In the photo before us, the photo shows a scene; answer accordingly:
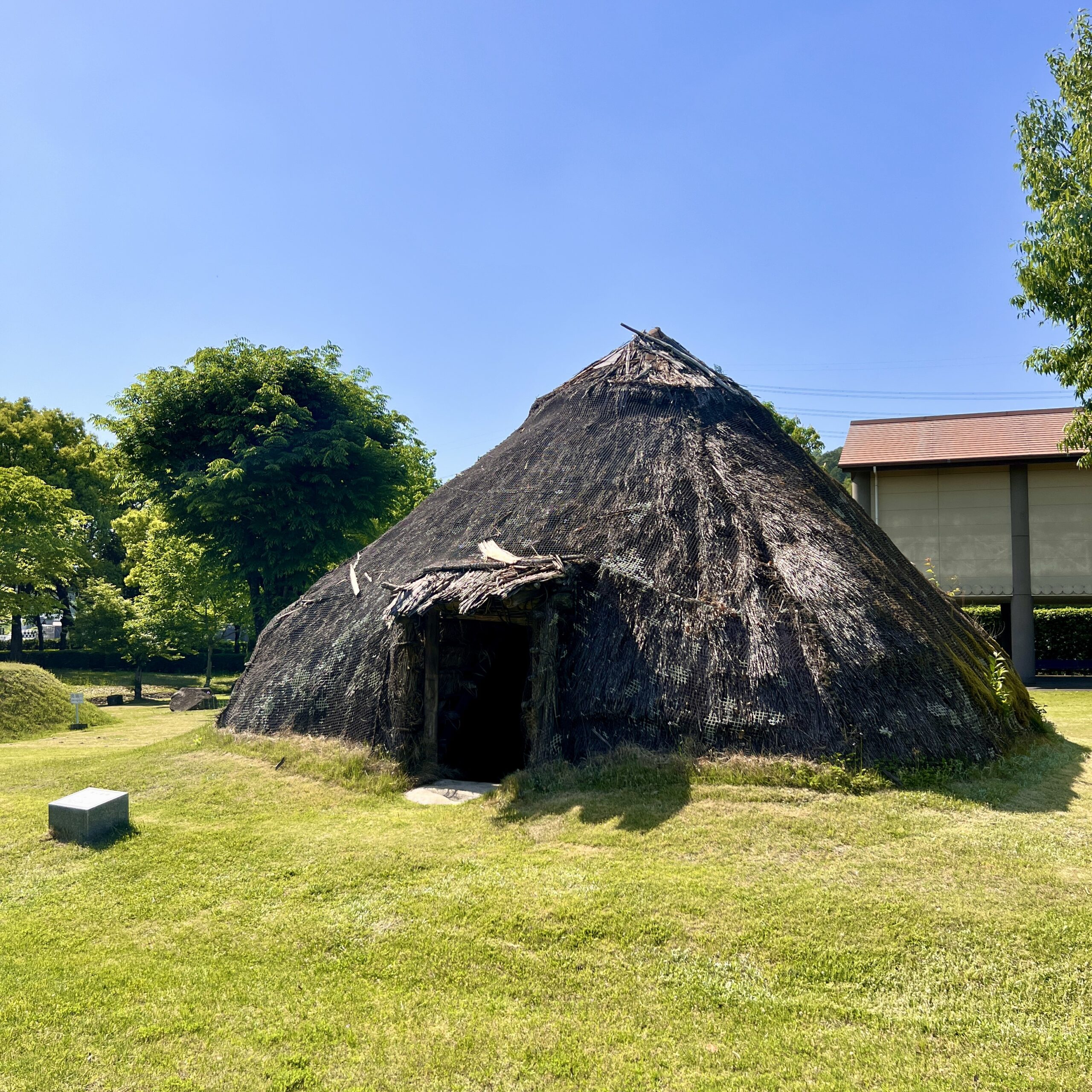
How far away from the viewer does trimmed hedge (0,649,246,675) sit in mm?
39531

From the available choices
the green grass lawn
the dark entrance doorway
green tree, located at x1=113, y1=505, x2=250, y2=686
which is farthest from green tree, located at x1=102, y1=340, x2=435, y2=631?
the dark entrance doorway

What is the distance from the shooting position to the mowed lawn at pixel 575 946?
474 cm

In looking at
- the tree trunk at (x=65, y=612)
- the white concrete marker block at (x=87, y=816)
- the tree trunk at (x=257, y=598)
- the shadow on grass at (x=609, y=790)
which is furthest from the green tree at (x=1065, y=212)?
the tree trunk at (x=65, y=612)

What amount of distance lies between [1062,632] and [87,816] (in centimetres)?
2594

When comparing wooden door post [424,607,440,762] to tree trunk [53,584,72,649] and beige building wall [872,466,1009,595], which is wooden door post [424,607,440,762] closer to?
beige building wall [872,466,1009,595]

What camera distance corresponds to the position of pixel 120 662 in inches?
1598

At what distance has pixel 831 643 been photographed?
31.9 feet

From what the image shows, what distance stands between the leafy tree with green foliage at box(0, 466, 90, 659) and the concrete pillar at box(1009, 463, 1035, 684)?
1351 inches

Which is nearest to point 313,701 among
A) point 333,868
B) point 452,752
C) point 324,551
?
point 452,752

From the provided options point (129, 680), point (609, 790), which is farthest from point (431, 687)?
point (129, 680)

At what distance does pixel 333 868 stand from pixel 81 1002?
8.34ft

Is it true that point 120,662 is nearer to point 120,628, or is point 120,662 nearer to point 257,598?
point 120,628

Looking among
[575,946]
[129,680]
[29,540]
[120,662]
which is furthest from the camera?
[120,662]

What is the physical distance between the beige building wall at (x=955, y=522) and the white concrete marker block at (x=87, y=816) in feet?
74.6
